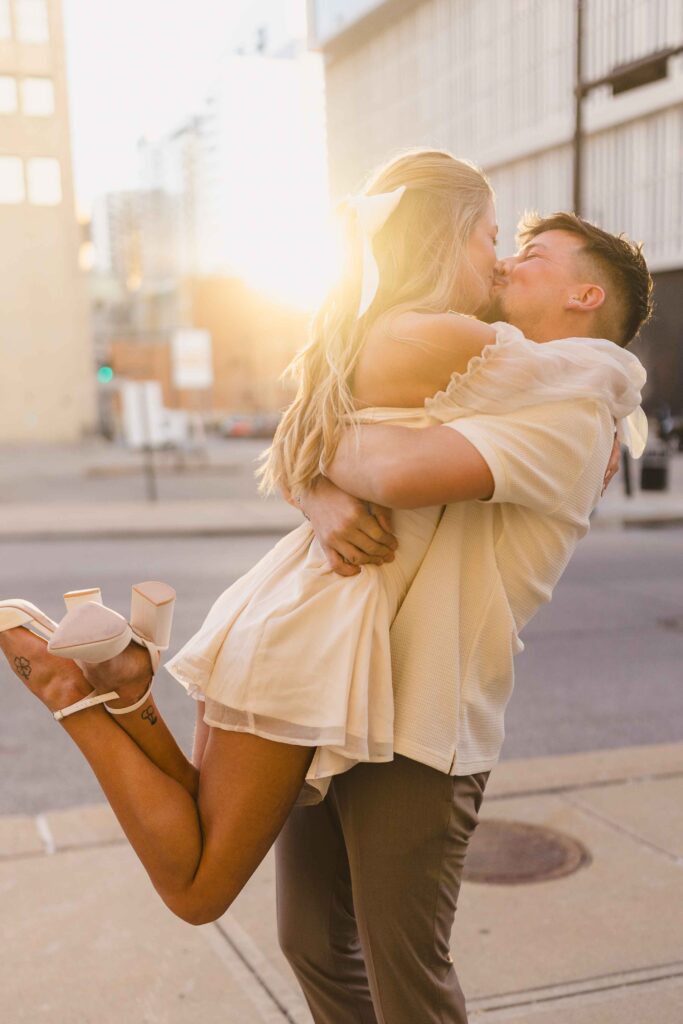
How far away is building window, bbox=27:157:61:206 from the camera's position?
51531mm

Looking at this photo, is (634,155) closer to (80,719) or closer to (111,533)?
(111,533)

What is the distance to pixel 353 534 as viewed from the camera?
5.93 ft

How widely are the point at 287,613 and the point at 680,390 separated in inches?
1671

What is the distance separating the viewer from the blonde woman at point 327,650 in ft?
5.85

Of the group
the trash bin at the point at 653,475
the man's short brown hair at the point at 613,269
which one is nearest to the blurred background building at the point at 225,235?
the trash bin at the point at 653,475

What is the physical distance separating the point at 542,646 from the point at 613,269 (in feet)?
19.0

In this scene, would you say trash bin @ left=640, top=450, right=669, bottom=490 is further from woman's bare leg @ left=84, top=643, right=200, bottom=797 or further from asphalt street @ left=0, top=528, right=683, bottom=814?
woman's bare leg @ left=84, top=643, right=200, bottom=797

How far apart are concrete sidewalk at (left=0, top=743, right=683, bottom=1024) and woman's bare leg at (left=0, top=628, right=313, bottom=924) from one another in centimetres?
105

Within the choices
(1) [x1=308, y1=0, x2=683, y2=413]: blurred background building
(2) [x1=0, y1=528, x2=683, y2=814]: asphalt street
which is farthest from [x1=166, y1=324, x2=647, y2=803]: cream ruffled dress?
(1) [x1=308, y1=0, x2=683, y2=413]: blurred background building

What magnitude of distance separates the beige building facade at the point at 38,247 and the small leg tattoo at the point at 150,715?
52.9 meters

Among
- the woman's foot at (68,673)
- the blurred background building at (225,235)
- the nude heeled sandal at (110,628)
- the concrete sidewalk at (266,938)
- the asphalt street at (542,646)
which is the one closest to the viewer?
the nude heeled sandal at (110,628)

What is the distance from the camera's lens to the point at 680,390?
4181 centimetres

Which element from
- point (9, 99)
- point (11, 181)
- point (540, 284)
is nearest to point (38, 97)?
point (9, 99)

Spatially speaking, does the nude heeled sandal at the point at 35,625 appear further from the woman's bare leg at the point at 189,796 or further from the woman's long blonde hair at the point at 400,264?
the woman's long blonde hair at the point at 400,264
